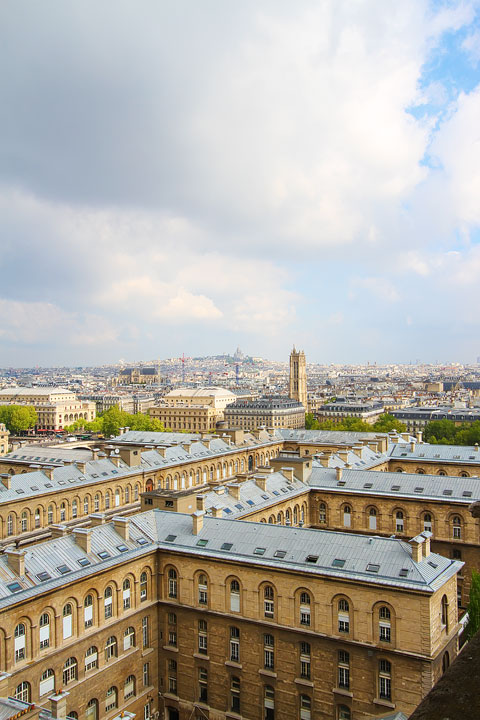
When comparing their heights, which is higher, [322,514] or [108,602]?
[108,602]

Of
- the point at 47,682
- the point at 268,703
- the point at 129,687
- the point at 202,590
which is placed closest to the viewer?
the point at 47,682

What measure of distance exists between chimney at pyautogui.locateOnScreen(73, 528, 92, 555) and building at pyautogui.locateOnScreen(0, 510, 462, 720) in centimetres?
26

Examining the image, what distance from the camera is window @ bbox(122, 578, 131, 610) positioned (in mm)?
39562

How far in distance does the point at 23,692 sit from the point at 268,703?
1540 cm

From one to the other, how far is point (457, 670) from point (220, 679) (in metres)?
38.4

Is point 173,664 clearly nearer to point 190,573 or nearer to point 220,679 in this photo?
point 220,679

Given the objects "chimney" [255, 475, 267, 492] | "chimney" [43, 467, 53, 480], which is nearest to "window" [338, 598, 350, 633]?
"chimney" [255, 475, 267, 492]

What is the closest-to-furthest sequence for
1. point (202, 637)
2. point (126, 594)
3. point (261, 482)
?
point (126, 594) → point (202, 637) → point (261, 482)

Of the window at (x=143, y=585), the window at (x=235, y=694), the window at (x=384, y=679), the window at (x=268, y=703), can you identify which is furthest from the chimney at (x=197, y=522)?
the window at (x=384, y=679)

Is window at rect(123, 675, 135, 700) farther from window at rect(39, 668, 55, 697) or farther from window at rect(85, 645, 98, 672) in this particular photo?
window at rect(39, 668, 55, 697)

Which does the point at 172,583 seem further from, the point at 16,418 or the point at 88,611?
the point at 16,418

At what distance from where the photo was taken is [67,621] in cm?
3484

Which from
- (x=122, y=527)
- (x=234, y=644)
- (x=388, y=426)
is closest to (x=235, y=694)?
(x=234, y=644)

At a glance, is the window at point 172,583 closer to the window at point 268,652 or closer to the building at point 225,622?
the building at point 225,622
